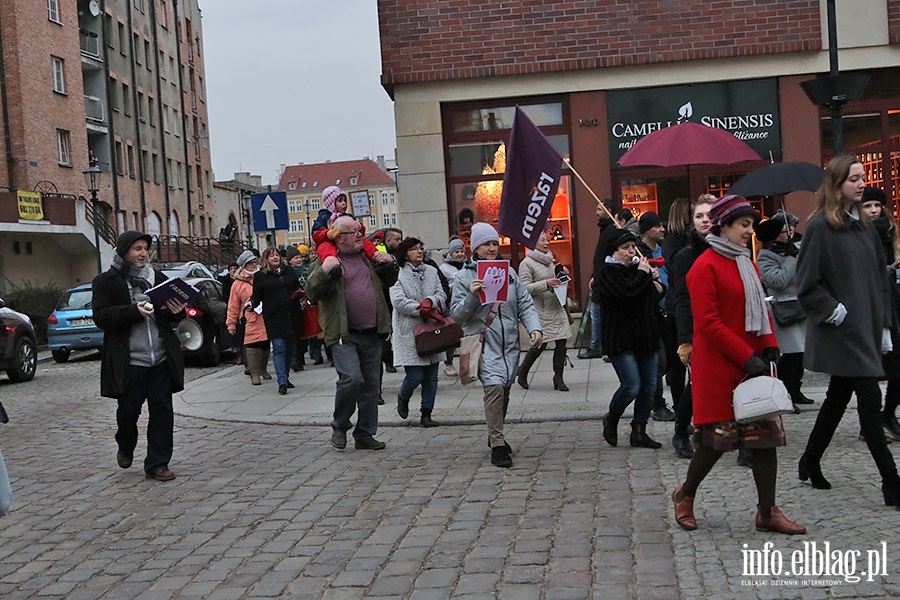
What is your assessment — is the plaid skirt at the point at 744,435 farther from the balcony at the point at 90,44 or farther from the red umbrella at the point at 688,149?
the balcony at the point at 90,44

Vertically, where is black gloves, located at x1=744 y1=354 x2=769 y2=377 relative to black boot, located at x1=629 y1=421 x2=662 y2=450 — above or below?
above

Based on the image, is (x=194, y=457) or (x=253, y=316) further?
(x=253, y=316)

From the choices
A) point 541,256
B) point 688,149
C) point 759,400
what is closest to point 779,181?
point 688,149

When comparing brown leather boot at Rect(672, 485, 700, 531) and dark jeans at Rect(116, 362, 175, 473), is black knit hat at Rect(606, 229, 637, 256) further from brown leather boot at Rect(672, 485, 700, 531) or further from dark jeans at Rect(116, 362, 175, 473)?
dark jeans at Rect(116, 362, 175, 473)

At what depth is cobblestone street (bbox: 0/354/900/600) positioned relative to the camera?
5098 mm

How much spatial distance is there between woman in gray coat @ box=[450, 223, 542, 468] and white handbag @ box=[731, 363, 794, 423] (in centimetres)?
268

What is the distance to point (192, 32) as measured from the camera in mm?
68125

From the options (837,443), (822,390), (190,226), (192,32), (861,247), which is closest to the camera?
(861,247)

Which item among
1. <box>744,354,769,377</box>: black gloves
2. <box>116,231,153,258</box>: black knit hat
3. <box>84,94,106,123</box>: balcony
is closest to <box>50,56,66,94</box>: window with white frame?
<box>84,94,106,123</box>: balcony

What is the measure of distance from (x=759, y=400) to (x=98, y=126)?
153ft

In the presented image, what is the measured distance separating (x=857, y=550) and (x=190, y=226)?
59254 millimetres

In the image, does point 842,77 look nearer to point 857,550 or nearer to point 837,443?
point 837,443

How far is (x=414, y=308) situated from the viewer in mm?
9734

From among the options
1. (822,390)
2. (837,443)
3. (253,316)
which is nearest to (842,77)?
(822,390)
